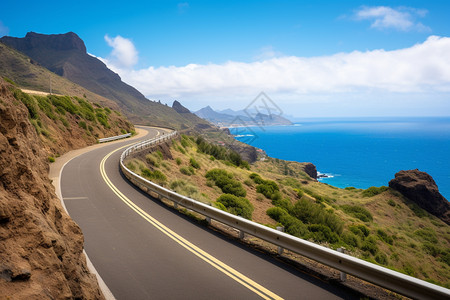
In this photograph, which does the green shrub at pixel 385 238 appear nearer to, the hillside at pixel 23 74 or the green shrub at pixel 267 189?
the green shrub at pixel 267 189

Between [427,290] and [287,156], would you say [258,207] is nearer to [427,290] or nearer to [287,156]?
[427,290]

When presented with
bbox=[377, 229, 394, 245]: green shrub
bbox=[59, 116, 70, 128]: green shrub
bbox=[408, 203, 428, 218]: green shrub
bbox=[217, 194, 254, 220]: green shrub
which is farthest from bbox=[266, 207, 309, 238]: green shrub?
bbox=[408, 203, 428, 218]: green shrub

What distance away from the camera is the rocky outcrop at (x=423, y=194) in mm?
48938

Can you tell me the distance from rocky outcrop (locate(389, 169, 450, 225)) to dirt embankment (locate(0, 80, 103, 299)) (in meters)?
58.8

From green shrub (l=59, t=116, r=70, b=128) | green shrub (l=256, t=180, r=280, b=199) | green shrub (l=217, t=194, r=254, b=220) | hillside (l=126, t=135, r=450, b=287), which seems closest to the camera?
green shrub (l=217, t=194, r=254, b=220)

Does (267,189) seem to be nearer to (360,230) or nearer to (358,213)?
(360,230)

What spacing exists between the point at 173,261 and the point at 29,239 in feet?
12.2

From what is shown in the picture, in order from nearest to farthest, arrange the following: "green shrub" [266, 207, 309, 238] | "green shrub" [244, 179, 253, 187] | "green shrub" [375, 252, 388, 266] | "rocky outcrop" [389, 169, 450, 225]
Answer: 1. "green shrub" [266, 207, 309, 238]
2. "green shrub" [375, 252, 388, 266]
3. "green shrub" [244, 179, 253, 187]
4. "rocky outcrop" [389, 169, 450, 225]

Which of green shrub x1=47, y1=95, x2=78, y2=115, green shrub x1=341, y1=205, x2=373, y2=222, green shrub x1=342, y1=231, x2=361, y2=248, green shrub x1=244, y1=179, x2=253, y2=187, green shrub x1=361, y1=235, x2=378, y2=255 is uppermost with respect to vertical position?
green shrub x1=47, y1=95, x2=78, y2=115

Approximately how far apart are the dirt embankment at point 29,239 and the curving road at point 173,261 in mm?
1586

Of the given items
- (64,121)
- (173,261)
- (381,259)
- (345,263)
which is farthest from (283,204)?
(64,121)

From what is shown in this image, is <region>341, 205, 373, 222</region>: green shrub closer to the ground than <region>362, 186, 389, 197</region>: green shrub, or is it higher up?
closer to the ground

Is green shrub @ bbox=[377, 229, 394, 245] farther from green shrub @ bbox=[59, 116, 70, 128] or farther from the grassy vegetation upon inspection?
green shrub @ bbox=[59, 116, 70, 128]

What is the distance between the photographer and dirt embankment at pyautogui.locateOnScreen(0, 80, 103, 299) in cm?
293
